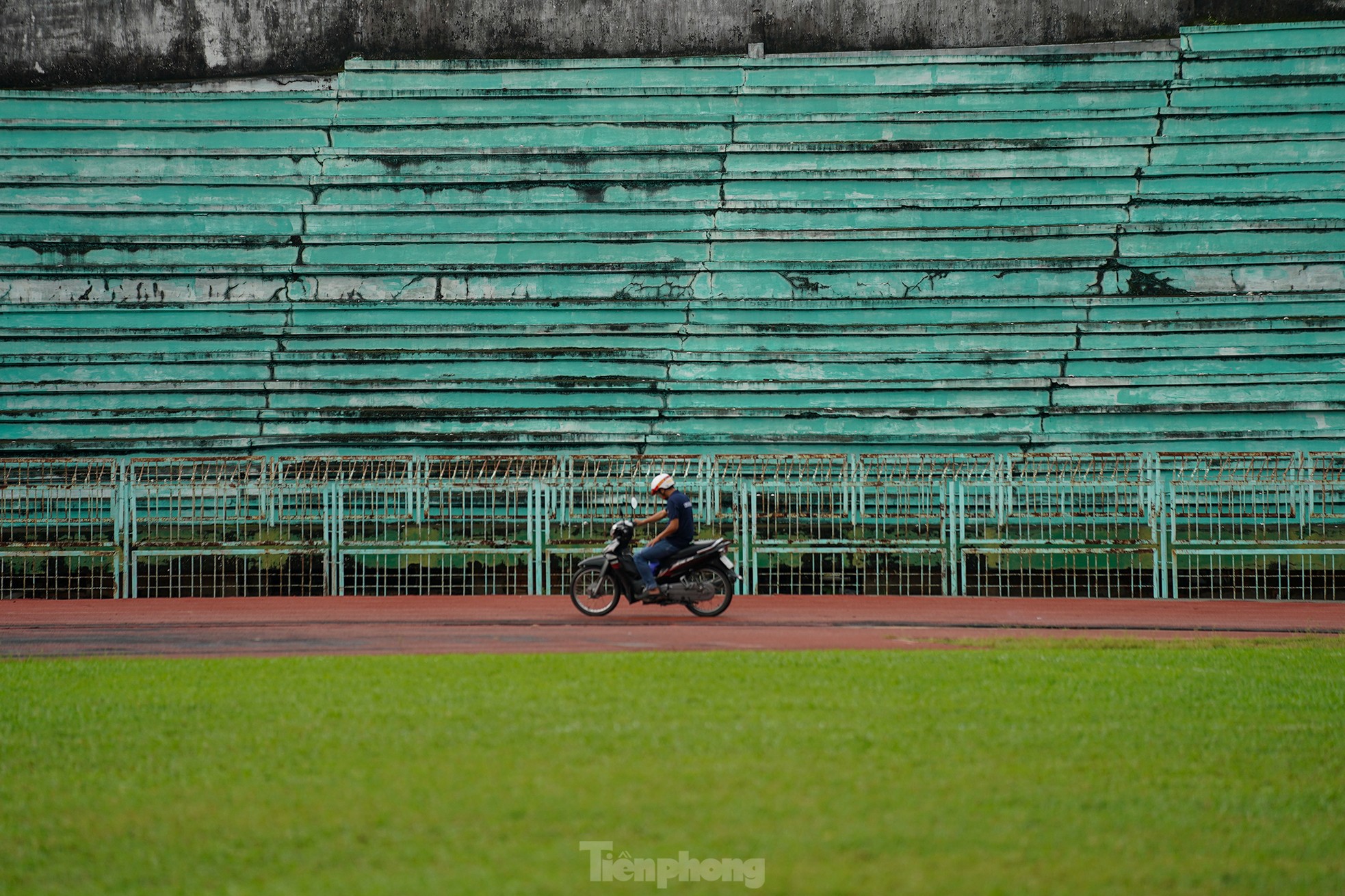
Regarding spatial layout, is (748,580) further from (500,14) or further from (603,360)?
(500,14)

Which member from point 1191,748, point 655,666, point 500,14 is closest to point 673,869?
point 1191,748

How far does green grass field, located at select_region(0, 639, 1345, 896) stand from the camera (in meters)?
4.05

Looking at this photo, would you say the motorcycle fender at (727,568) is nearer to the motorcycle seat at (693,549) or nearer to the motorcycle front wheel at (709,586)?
the motorcycle front wheel at (709,586)

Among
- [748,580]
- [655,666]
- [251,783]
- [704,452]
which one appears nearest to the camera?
[251,783]

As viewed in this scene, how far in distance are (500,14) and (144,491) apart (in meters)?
9.17

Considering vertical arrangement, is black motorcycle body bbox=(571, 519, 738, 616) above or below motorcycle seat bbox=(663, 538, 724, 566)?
below

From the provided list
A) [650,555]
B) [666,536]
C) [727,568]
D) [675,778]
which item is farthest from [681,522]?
[675,778]

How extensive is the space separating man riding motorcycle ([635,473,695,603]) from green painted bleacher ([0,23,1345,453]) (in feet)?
16.3

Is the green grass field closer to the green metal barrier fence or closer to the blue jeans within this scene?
the blue jeans

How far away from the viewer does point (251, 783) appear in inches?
199

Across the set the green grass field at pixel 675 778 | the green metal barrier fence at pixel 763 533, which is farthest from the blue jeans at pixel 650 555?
the green grass field at pixel 675 778

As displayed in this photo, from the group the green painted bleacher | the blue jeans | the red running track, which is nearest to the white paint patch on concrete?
the green painted bleacher

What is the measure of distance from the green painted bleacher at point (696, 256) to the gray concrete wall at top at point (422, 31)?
0.62 metres

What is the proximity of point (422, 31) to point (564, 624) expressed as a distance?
461 inches
